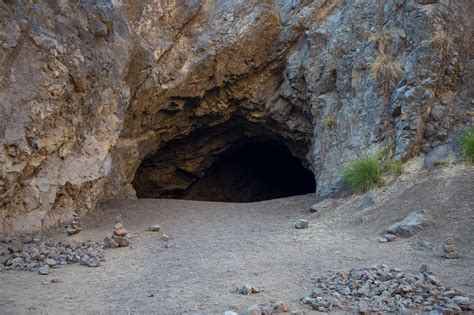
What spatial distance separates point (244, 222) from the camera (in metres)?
8.20

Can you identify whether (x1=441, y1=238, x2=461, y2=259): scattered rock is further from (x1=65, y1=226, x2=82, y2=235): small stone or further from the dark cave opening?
the dark cave opening

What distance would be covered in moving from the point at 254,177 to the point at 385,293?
38.3 ft

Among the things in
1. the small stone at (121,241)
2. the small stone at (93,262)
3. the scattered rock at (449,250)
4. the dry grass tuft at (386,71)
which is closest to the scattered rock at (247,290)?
the small stone at (93,262)

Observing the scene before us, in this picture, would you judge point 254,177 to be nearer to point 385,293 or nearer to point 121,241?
point 121,241

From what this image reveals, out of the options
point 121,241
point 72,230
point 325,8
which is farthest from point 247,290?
point 325,8

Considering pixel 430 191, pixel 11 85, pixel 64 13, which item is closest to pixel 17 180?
pixel 11 85

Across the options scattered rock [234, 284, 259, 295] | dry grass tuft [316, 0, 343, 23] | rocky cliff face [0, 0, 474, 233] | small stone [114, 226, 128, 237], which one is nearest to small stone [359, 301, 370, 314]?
scattered rock [234, 284, 259, 295]

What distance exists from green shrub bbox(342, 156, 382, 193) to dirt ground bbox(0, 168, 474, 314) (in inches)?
10.1

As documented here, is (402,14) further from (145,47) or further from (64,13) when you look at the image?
(64,13)

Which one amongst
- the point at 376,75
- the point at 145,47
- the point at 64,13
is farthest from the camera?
the point at 145,47

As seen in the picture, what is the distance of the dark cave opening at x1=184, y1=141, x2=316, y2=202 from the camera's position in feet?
49.8

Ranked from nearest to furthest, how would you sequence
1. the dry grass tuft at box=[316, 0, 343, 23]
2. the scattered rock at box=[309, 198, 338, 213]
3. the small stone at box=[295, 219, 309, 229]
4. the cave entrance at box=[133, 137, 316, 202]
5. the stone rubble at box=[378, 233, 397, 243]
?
the stone rubble at box=[378, 233, 397, 243] → the small stone at box=[295, 219, 309, 229] → the scattered rock at box=[309, 198, 338, 213] → the dry grass tuft at box=[316, 0, 343, 23] → the cave entrance at box=[133, 137, 316, 202]

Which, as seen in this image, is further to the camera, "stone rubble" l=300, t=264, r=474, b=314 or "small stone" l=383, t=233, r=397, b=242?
"small stone" l=383, t=233, r=397, b=242

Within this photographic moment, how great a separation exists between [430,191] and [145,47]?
5787 millimetres
